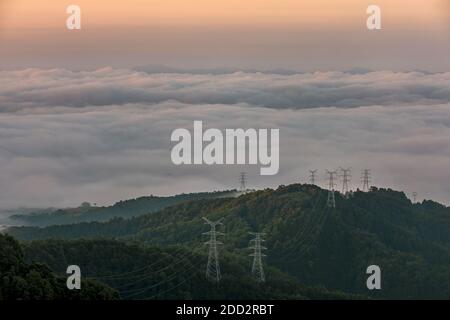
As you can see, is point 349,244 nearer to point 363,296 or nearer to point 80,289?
point 363,296

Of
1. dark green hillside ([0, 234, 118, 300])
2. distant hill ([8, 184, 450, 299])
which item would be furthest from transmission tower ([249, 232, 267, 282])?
dark green hillside ([0, 234, 118, 300])

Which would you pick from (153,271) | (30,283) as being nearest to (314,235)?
(153,271)

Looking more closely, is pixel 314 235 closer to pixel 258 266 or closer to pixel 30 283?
pixel 258 266

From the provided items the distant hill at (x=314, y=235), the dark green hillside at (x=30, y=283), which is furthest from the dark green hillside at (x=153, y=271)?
the distant hill at (x=314, y=235)

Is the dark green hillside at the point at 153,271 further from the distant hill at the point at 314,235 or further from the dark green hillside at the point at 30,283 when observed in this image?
the distant hill at the point at 314,235
